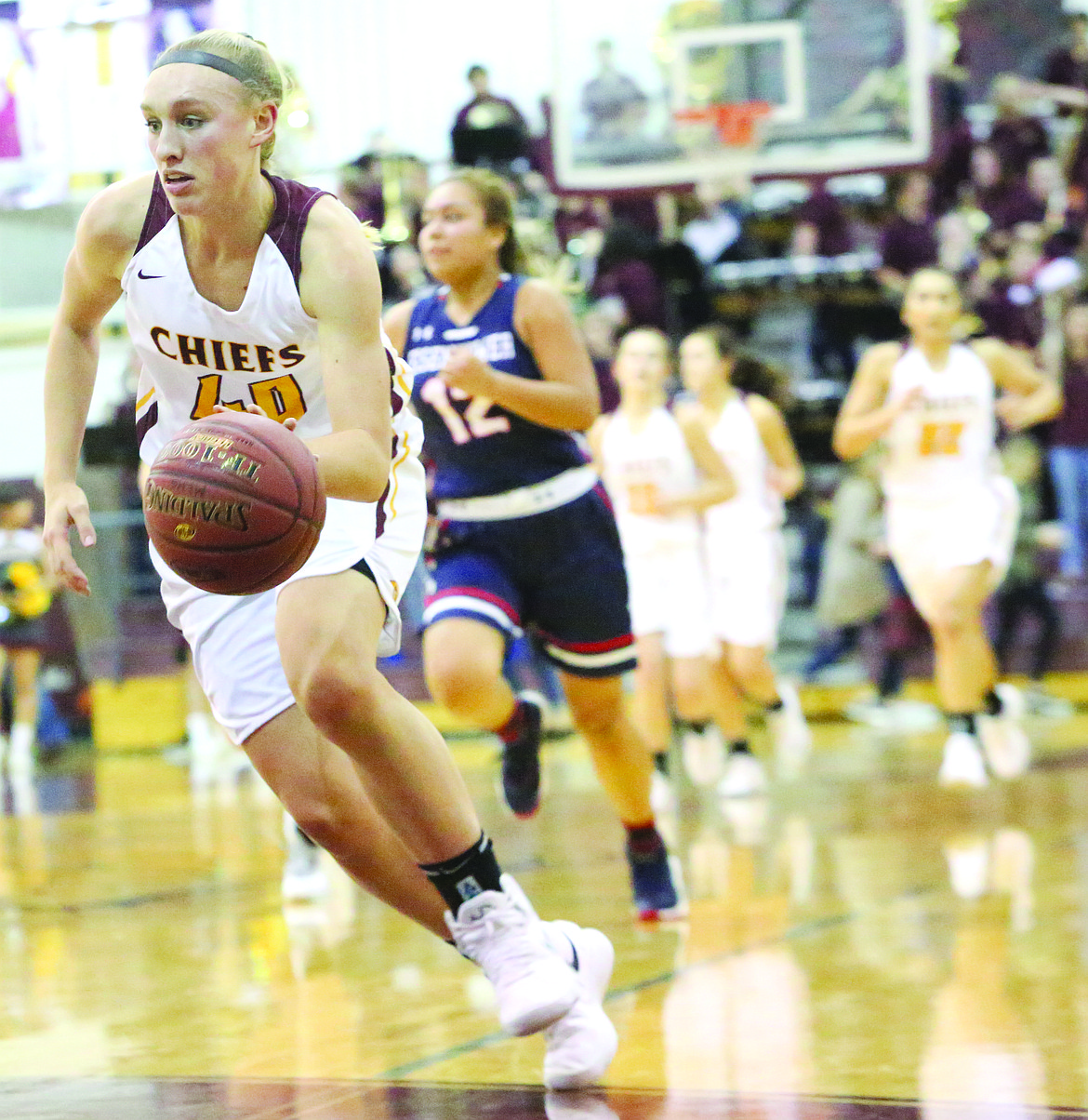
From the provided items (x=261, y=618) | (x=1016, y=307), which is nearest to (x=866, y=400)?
(x=261, y=618)

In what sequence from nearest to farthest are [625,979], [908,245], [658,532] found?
[625,979]
[658,532]
[908,245]

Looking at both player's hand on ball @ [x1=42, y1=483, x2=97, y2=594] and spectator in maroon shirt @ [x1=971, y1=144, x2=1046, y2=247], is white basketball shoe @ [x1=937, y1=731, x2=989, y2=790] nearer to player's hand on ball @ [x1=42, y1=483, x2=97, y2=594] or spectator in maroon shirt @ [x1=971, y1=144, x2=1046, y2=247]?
player's hand on ball @ [x1=42, y1=483, x2=97, y2=594]

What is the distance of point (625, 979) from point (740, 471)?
4.70 metres

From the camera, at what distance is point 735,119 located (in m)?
10.5

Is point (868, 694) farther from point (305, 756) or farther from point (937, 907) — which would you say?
point (305, 756)

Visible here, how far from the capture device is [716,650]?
8320 millimetres

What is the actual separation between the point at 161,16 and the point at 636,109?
17.7 feet

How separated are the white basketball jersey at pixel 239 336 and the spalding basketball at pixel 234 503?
34 centimetres

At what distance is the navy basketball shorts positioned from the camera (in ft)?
14.4

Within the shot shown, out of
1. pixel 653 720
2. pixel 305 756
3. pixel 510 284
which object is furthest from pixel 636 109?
pixel 305 756

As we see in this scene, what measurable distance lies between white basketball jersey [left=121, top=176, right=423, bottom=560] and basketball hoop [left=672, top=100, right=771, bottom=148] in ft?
26.0

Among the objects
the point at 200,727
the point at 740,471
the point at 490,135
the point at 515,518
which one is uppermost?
the point at 490,135

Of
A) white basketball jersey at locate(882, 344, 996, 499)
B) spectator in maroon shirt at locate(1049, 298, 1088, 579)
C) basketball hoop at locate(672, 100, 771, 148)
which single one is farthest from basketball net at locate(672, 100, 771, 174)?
white basketball jersey at locate(882, 344, 996, 499)

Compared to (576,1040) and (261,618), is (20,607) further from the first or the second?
(576,1040)
